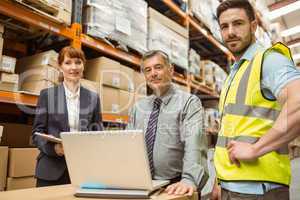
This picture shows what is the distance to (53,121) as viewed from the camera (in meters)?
1.73

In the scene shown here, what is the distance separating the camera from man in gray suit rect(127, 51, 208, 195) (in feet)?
4.48

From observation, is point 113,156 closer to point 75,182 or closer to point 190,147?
point 75,182

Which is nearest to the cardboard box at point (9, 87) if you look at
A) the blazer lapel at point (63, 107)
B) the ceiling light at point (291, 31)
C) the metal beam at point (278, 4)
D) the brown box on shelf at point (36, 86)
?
the brown box on shelf at point (36, 86)

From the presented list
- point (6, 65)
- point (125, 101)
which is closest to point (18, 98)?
point (6, 65)

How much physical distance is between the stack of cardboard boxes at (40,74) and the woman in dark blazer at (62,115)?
30 centimetres

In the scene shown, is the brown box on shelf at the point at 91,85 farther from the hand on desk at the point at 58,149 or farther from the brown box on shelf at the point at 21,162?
the hand on desk at the point at 58,149

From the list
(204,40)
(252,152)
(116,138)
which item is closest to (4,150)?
(116,138)

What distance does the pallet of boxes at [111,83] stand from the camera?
2.53 meters

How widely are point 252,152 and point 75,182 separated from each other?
0.67 m

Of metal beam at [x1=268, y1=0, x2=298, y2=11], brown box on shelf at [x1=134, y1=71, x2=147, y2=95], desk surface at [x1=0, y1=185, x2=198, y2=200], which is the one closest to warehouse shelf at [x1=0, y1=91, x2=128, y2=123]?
desk surface at [x1=0, y1=185, x2=198, y2=200]

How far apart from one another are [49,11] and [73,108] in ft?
2.59

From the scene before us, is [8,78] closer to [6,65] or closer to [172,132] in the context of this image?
[6,65]

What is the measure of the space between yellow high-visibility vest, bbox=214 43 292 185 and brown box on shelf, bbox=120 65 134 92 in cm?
173

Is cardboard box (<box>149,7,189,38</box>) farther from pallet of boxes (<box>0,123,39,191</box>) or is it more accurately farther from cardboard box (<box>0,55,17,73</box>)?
pallet of boxes (<box>0,123,39,191</box>)
